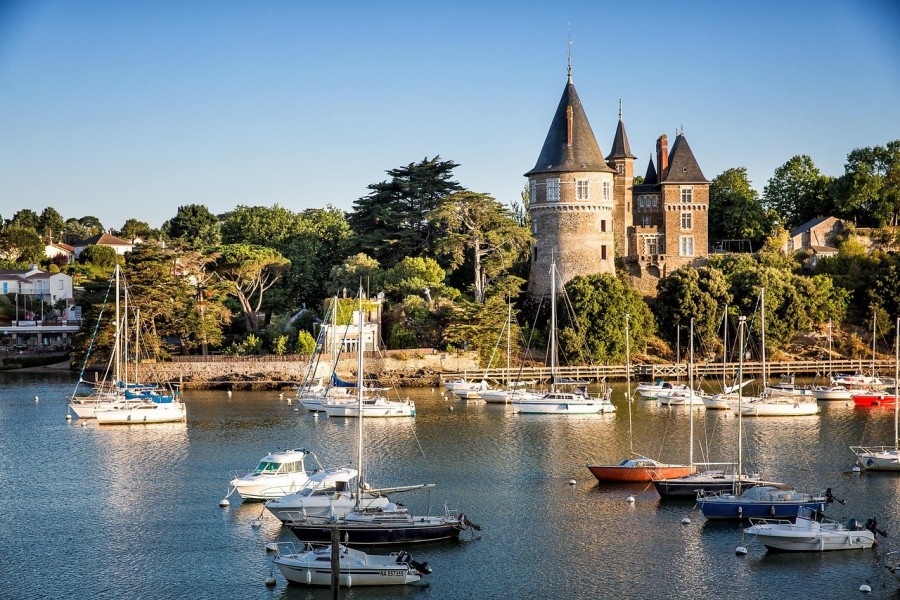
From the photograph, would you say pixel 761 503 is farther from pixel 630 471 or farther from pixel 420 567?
pixel 420 567

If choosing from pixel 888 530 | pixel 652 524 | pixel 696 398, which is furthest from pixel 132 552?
pixel 696 398

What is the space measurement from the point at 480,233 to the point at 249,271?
63.7ft

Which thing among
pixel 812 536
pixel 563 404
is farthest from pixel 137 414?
pixel 812 536

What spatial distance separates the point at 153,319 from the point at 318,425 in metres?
27.2

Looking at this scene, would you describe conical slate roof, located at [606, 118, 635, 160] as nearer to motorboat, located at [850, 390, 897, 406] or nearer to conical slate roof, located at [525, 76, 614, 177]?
conical slate roof, located at [525, 76, 614, 177]

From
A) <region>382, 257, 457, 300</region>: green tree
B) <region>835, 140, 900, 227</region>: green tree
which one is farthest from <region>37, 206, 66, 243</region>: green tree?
<region>835, 140, 900, 227</region>: green tree

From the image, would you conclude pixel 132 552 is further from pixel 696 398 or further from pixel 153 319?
pixel 153 319

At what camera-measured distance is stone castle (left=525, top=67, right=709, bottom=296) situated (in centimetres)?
8812

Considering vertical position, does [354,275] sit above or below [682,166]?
below

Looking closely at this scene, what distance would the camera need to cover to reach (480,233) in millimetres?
89875

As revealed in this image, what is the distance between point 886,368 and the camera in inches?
3361

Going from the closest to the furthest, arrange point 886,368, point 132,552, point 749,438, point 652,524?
point 132,552 → point 652,524 → point 749,438 → point 886,368

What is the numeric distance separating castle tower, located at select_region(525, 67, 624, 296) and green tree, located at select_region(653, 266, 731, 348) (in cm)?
593

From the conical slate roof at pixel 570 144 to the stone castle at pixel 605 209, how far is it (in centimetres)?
8
